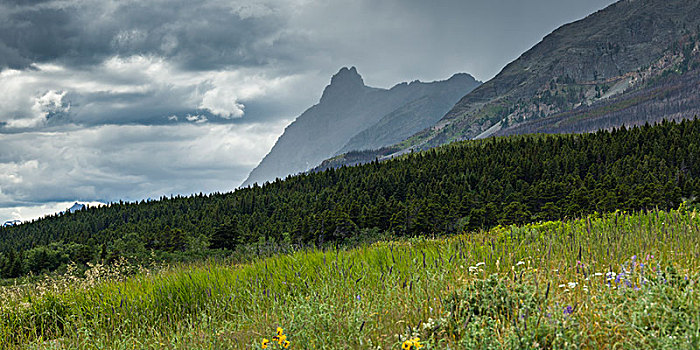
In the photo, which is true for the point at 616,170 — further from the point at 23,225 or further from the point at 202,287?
the point at 23,225

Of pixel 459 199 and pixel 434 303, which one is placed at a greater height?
pixel 434 303

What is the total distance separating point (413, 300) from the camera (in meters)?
5.51

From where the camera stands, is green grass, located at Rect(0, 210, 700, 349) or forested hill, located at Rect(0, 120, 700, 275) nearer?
green grass, located at Rect(0, 210, 700, 349)

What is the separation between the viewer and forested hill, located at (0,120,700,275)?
27234 mm

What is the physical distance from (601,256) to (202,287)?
7152 millimetres

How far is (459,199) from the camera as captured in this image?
34.1 meters

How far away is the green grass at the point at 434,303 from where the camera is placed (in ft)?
12.6

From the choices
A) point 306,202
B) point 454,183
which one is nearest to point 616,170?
point 454,183

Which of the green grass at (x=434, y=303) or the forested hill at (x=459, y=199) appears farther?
the forested hill at (x=459, y=199)

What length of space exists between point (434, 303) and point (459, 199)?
29887 mm

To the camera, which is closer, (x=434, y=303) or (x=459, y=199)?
(x=434, y=303)

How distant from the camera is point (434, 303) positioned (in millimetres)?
5180

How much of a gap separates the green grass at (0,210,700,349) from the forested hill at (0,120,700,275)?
16906 mm

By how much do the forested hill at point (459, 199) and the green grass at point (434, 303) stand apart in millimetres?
16906
